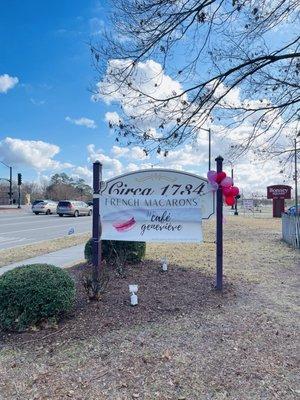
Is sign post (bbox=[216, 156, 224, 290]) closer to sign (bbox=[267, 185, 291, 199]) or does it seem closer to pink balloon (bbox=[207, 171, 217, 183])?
pink balloon (bbox=[207, 171, 217, 183])

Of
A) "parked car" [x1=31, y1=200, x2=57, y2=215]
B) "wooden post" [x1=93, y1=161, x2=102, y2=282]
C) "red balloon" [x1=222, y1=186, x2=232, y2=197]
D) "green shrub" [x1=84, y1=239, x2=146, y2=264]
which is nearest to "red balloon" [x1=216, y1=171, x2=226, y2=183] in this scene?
"red balloon" [x1=222, y1=186, x2=232, y2=197]

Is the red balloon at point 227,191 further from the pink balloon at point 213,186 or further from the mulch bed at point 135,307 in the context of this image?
the mulch bed at point 135,307

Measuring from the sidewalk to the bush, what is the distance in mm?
4069

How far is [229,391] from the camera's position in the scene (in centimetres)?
308

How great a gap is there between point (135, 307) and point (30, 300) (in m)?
1.35

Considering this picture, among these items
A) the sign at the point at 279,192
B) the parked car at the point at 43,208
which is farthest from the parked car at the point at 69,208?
the sign at the point at 279,192

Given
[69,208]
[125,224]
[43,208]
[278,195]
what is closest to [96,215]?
[125,224]

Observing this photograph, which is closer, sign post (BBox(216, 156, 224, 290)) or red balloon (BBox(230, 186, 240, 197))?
sign post (BBox(216, 156, 224, 290))

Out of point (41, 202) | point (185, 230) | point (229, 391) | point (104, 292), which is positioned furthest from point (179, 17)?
point (41, 202)

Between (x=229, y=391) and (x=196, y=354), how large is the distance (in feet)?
2.21

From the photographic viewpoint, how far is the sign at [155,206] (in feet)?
19.7

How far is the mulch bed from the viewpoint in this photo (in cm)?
422

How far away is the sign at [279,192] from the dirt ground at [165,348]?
31.8 meters

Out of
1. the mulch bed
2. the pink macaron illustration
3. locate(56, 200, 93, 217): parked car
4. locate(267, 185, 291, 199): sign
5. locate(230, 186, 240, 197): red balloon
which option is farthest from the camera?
locate(267, 185, 291, 199): sign
